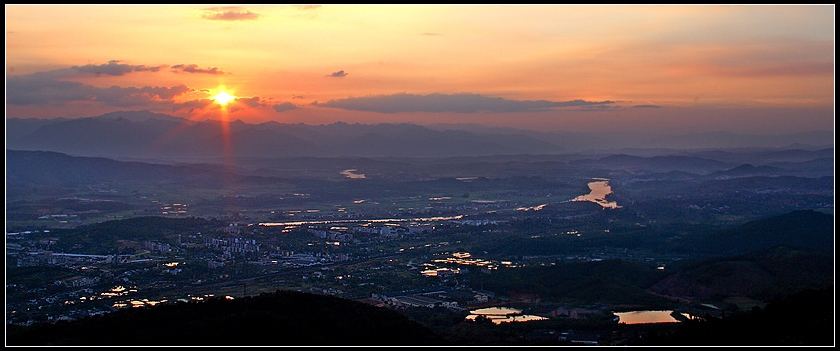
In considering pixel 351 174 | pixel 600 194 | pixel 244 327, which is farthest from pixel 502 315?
pixel 351 174

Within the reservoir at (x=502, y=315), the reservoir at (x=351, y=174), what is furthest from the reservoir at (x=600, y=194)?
the reservoir at (x=502, y=315)

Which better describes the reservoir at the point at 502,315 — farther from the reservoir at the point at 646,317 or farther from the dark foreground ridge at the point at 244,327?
the dark foreground ridge at the point at 244,327

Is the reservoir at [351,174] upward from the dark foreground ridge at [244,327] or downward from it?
downward

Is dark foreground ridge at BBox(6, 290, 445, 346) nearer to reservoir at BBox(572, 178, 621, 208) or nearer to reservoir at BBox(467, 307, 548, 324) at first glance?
reservoir at BBox(467, 307, 548, 324)

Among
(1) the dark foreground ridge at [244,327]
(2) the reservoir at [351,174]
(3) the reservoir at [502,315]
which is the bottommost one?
(2) the reservoir at [351,174]

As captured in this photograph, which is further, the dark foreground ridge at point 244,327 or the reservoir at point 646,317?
the reservoir at point 646,317

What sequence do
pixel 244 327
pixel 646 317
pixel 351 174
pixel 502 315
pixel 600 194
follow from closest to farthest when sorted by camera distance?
pixel 244 327 → pixel 646 317 → pixel 502 315 → pixel 600 194 → pixel 351 174

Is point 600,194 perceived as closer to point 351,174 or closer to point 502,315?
point 351,174
